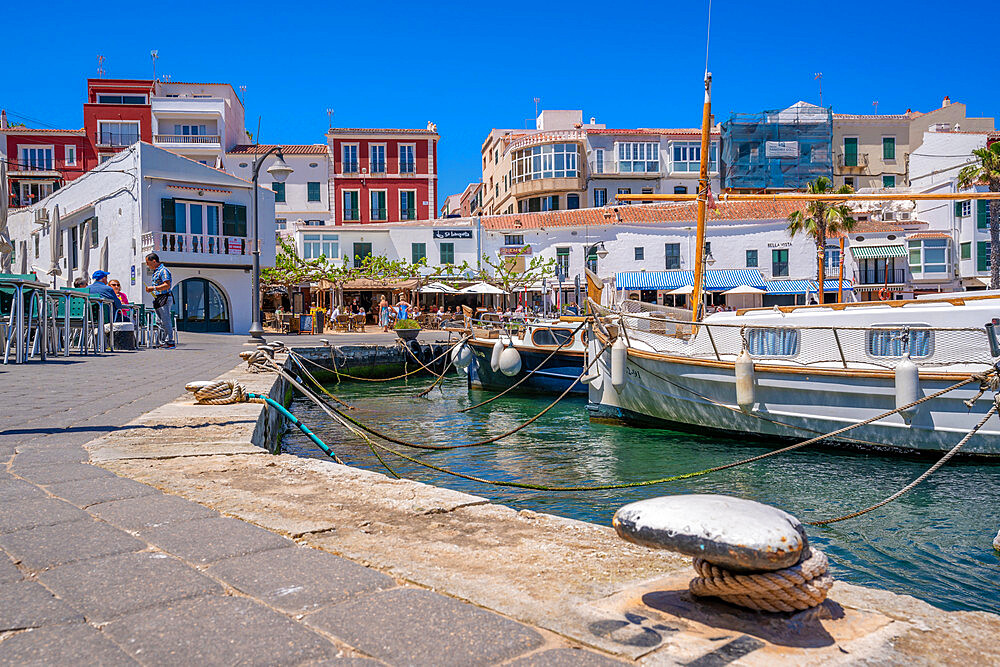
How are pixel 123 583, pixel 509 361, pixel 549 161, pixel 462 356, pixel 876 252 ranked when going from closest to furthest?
1. pixel 123 583
2. pixel 509 361
3. pixel 462 356
4. pixel 876 252
5. pixel 549 161

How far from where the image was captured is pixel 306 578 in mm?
2807

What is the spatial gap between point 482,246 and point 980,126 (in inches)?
1475

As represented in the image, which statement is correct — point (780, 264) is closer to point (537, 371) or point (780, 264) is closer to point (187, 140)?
point (537, 371)

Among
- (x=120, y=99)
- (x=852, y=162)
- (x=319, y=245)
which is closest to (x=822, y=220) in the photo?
(x=852, y=162)

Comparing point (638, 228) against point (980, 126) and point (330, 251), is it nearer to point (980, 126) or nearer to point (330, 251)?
point (330, 251)

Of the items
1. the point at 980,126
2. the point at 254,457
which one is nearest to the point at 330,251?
the point at 254,457

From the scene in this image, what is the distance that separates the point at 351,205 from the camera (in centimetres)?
4644

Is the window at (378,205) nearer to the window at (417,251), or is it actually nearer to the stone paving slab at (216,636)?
the window at (417,251)

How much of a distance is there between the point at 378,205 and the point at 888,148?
34.6 metres

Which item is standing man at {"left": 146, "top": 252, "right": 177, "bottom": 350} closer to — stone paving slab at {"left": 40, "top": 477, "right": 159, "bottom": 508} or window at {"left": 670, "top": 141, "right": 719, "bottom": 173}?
stone paving slab at {"left": 40, "top": 477, "right": 159, "bottom": 508}

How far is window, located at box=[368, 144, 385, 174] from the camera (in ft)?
152

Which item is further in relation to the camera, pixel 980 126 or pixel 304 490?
pixel 980 126

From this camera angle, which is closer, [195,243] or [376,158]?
[195,243]

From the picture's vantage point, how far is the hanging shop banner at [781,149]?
50.4 metres
